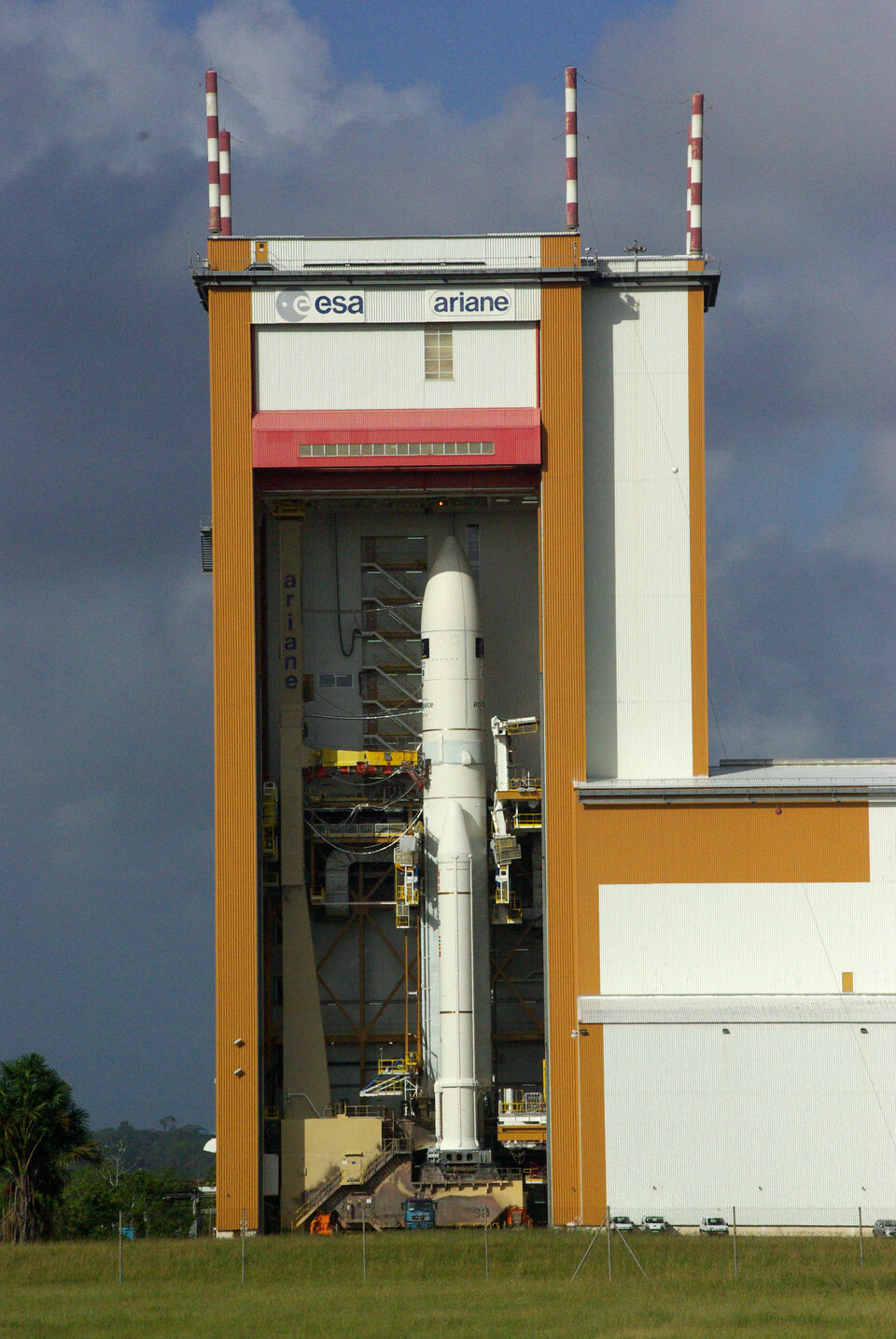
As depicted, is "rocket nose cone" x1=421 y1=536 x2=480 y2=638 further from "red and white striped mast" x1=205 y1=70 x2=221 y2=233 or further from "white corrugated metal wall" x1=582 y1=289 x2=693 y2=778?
"red and white striped mast" x1=205 y1=70 x2=221 y2=233

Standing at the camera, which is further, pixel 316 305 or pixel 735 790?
pixel 316 305

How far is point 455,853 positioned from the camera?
59.4m

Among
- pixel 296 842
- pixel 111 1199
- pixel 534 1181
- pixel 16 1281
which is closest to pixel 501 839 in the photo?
pixel 296 842

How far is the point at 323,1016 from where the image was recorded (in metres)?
63.8

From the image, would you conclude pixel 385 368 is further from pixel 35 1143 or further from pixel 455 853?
pixel 35 1143

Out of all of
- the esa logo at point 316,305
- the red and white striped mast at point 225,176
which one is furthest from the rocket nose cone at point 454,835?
the red and white striped mast at point 225,176

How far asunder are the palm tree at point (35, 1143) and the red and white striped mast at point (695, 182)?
3232cm

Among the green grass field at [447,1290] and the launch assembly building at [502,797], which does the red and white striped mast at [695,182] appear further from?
the green grass field at [447,1290]

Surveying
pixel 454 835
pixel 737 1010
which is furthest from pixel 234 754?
pixel 737 1010

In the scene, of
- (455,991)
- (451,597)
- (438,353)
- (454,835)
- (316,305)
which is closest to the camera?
(455,991)

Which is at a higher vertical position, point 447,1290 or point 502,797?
point 502,797

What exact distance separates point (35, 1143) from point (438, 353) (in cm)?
2641

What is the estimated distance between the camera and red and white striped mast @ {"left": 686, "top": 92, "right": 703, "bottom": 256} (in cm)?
6131

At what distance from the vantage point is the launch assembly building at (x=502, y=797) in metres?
55.2
